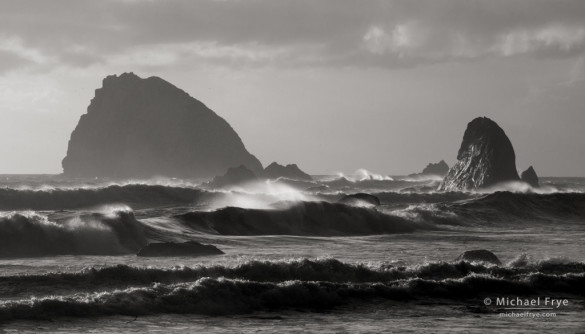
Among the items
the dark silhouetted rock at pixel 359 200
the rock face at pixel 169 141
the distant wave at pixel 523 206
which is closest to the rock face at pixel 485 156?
the distant wave at pixel 523 206

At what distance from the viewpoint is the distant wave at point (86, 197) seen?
172 ft

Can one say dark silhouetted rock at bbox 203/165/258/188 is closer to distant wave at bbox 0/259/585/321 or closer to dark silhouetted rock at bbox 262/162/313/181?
dark silhouetted rock at bbox 262/162/313/181

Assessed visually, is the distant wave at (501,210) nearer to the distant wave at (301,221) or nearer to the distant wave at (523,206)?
the distant wave at (523,206)

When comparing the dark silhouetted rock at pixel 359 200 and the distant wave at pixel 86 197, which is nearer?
the dark silhouetted rock at pixel 359 200

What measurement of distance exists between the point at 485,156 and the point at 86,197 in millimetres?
38194

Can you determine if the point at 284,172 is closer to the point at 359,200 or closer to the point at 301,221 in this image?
the point at 359,200

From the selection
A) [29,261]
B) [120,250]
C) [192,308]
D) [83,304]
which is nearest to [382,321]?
[192,308]

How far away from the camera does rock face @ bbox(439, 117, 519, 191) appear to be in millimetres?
77438

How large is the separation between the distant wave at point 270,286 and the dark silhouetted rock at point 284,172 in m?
116

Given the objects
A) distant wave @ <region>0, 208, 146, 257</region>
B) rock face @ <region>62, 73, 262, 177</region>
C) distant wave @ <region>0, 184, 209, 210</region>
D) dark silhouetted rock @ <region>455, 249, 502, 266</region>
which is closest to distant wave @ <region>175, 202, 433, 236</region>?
distant wave @ <region>0, 208, 146, 257</region>

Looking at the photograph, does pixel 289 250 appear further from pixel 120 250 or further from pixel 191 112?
pixel 191 112

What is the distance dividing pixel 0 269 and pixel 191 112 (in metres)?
174

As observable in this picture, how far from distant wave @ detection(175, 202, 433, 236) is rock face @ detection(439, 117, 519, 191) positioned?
3548 cm

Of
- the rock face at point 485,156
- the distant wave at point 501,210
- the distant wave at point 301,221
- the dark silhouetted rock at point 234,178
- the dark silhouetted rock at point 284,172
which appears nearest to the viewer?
the distant wave at point 301,221
